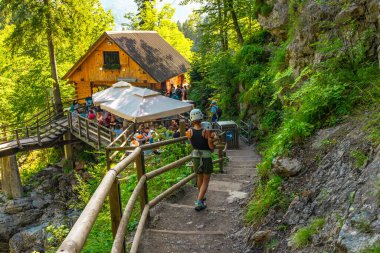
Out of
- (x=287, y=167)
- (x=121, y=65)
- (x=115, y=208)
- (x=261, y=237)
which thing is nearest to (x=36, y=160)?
(x=121, y=65)

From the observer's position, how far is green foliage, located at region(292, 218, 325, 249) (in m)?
3.61

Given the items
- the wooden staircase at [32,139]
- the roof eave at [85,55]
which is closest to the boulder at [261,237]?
the wooden staircase at [32,139]

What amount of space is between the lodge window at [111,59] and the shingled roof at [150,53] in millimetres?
1038

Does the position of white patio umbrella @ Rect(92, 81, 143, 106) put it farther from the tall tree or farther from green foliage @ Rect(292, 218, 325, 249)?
green foliage @ Rect(292, 218, 325, 249)

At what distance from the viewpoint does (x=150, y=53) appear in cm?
2961

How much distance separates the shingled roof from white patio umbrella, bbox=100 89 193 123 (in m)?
10.7

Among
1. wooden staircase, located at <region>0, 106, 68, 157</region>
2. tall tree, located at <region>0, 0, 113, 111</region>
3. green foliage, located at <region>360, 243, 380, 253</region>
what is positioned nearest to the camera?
green foliage, located at <region>360, 243, 380, 253</region>

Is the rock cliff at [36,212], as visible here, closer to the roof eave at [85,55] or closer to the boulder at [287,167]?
the roof eave at [85,55]

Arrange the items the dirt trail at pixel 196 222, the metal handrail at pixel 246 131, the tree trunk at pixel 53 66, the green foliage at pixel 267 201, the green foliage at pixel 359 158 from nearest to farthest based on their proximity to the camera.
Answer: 1. the green foliage at pixel 359 158
2. the green foliage at pixel 267 201
3. the dirt trail at pixel 196 222
4. the metal handrail at pixel 246 131
5. the tree trunk at pixel 53 66

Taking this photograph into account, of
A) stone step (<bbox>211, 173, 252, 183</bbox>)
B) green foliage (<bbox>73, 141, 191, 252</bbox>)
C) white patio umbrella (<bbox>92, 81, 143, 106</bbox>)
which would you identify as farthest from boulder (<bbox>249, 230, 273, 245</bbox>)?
white patio umbrella (<bbox>92, 81, 143, 106</bbox>)

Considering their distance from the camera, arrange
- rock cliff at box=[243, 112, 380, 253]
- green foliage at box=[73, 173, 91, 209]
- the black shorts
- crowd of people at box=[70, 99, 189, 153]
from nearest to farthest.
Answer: rock cliff at box=[243, 112, 380, 253] → the black shorts → green foliage at box=[73, 173, 91, 209] → crowd of people at box=[70, 99, 189, 153]

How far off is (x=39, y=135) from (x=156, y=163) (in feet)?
40.5

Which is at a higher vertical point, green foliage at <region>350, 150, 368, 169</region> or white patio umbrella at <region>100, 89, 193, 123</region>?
green foliage at <region>350, 150, 368, 169</region>

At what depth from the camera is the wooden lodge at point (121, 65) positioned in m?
27.1
